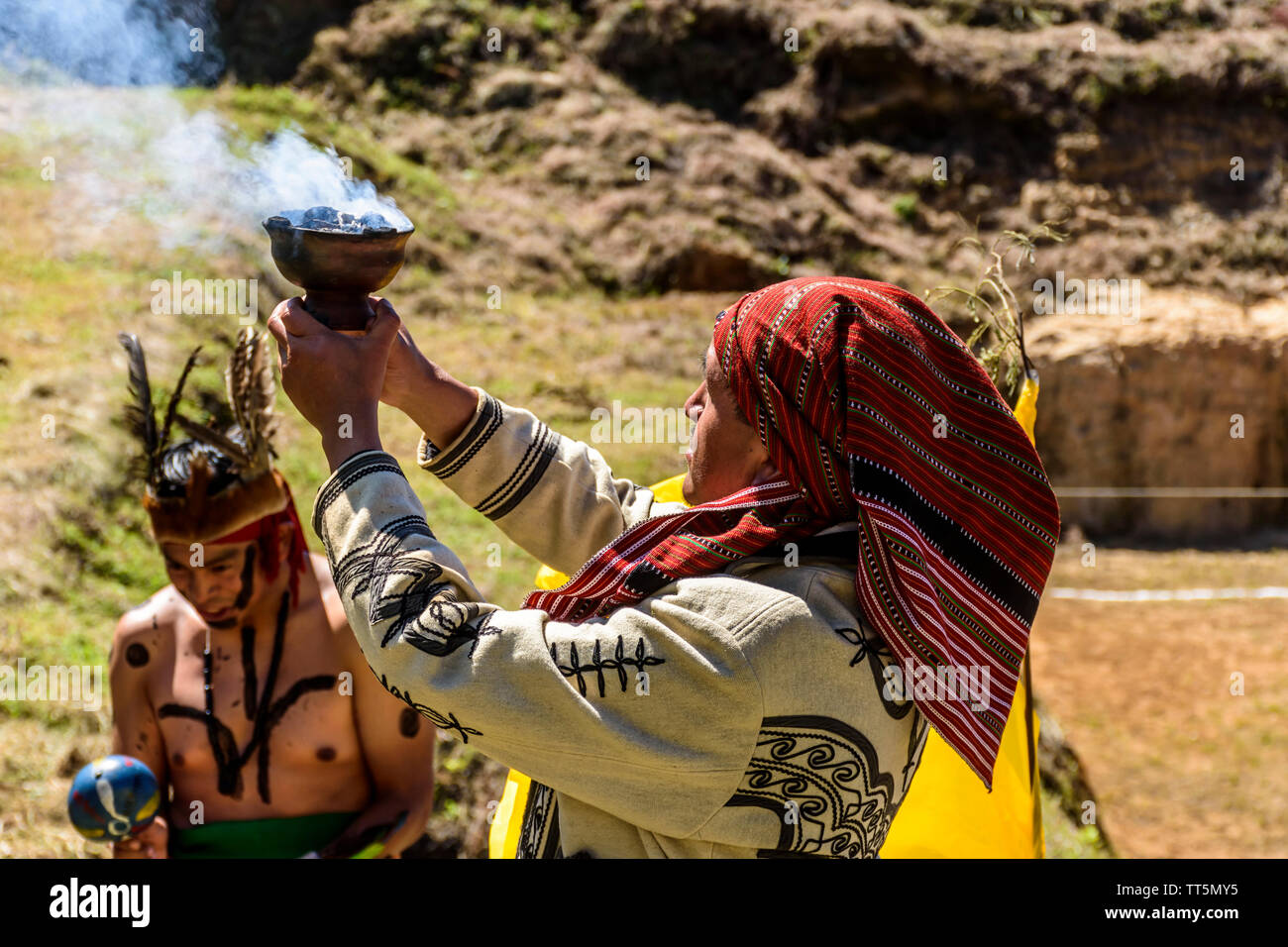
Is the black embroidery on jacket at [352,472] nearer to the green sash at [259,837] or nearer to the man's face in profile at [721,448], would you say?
the man's face in profile at [721,448]

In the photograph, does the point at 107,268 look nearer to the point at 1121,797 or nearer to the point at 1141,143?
the point at 1121,797

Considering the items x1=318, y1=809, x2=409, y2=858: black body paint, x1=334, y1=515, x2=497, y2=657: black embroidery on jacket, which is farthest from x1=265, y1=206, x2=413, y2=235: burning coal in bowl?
x1=318, y1=809, x2=409, y2=858: black body paint

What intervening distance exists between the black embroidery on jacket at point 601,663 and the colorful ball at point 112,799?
155 centimetres

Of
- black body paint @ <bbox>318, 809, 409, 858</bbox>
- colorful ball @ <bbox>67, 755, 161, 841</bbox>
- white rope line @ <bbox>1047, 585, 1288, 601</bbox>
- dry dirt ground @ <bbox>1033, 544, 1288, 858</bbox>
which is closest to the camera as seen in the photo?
colorful ball @ <bbox>67, 755, 161, 841</bbox>

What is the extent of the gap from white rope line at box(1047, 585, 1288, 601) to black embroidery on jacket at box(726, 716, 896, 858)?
8294mm

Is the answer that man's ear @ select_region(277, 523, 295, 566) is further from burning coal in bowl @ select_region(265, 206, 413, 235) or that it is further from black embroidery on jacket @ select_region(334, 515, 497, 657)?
black embroidery on jacket @ select_region(334, 515, 497, 657)

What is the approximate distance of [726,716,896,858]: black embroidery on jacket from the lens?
1525mm

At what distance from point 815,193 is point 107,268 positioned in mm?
9228

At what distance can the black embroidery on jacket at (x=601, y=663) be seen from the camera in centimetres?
148

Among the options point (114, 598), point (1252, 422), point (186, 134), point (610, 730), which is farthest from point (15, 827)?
point (1252, 422)

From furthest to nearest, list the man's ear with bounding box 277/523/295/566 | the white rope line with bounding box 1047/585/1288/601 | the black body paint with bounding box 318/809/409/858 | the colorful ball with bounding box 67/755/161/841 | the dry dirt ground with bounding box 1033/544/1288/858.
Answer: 1. the white rope line with bounding box 1047/585/1288/601
2. the dry dirt ground with bounding box 1033/544/1288/858
3. the man's ear with bounding box 277/523/295/566
4. the black body paint with bounding box 318/809/409/858
5. the colorful ball with bounding box 67/755/161/841

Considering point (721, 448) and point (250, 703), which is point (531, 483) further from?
point (250, 703)

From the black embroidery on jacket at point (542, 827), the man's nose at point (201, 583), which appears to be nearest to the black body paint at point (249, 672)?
the man's nose at point (201, 583)

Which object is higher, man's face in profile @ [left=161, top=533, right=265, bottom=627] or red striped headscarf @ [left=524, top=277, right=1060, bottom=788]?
red striped headscarf @ [left=524, top=277, right=1060, bottom=788]
